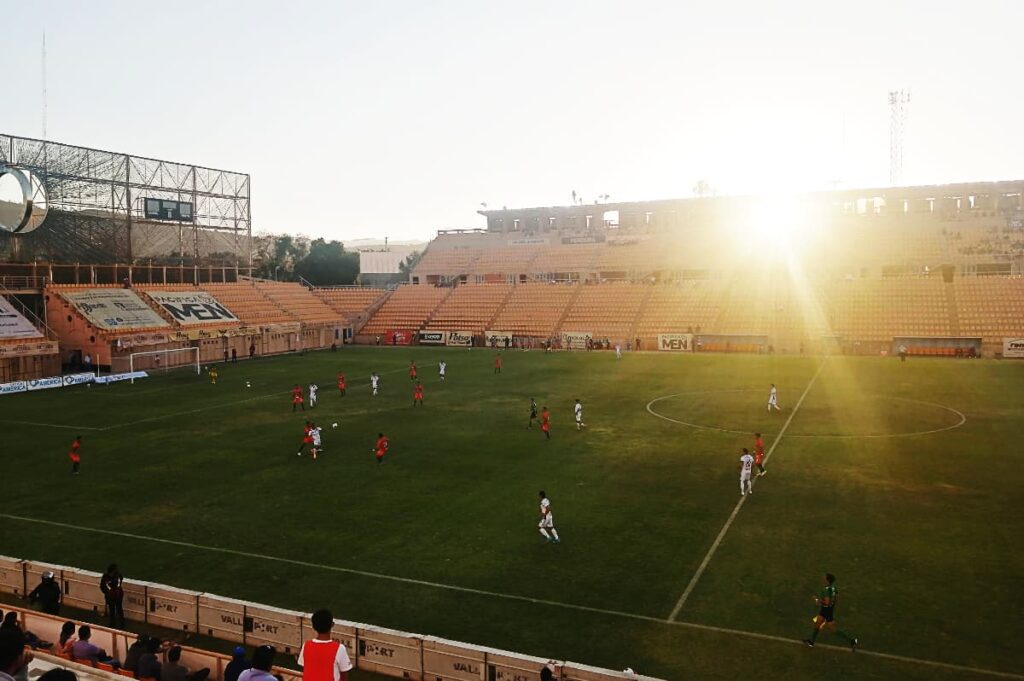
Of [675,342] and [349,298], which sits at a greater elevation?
[349,298]

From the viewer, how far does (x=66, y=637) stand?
10906mm

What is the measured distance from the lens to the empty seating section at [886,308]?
57375 mm

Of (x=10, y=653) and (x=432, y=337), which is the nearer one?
(x=10, y=653)

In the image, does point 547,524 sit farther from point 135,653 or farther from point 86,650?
point 86,650

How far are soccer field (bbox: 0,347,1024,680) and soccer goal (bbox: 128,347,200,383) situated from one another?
1433 centimetres

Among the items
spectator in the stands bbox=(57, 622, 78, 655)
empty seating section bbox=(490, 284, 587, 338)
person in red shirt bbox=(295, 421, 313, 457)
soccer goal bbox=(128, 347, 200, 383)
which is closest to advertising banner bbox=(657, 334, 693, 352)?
empty seating section bbox=(490, 284, 587, 338)

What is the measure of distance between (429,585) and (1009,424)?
84.7ft

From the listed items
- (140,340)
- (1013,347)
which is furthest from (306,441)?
(1013,347)

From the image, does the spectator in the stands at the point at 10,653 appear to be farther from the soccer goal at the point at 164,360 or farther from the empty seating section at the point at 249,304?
the empty seating section at the point at 249,304

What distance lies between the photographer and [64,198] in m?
57.5

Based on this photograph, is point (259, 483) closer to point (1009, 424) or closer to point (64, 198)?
point (1009, 424)

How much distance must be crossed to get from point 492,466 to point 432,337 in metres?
49.3

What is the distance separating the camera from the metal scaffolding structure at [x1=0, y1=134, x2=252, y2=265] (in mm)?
55094

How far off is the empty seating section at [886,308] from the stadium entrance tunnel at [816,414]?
23.5 m
